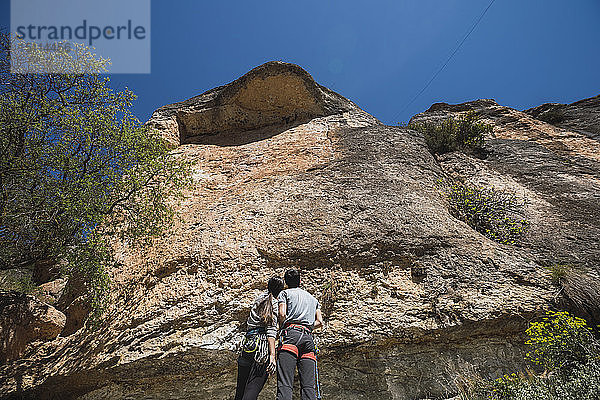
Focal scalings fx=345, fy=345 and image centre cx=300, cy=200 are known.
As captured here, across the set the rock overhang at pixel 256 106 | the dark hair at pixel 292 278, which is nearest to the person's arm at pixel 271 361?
the dark hair at pixel 292 278

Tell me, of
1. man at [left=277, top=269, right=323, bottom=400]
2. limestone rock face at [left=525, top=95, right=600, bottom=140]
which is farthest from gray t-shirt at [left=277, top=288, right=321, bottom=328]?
limestone rock face at [left=525, top=95, right=600, bottom=140]

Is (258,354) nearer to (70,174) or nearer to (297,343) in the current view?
(297,343)

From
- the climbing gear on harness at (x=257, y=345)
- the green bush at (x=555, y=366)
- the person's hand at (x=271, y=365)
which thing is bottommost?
the green bush at (x=555, y=366)

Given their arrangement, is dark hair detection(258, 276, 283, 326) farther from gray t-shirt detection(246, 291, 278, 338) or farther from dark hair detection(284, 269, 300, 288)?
dark hair detection(284, 269, 300, 288)

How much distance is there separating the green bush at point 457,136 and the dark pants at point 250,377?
8.42 meters

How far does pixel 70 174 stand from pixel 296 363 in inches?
241

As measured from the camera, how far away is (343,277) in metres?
5.91

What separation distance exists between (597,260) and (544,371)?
2.48 metres

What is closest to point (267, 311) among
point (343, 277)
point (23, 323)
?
point (343, 277)

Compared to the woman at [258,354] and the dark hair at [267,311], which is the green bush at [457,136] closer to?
the dark hair at [267,311]

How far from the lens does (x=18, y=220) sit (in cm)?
645

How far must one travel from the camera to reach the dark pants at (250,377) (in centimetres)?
359

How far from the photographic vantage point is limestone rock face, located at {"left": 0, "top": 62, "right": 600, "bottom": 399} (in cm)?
504

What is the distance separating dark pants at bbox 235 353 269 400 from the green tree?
367cm
